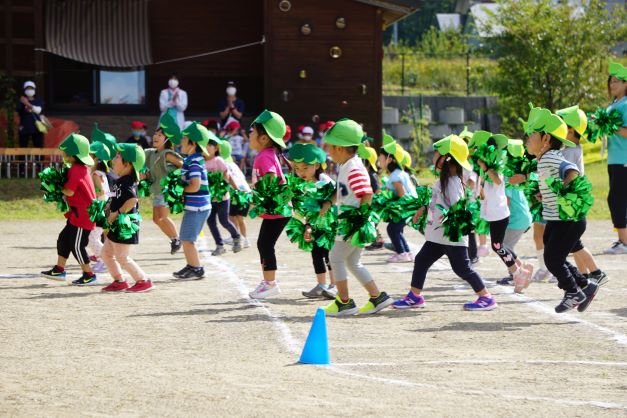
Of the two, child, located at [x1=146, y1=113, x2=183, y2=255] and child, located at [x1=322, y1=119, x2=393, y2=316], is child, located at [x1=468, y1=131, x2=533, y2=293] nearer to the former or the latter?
child, located at [x1=322, y1=119, x2=393, y2=316]

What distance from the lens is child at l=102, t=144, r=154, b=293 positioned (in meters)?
12.6

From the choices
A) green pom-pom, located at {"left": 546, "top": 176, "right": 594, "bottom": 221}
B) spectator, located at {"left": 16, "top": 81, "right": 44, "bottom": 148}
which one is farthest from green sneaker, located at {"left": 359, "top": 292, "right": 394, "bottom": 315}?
spectator, located at {"left": 16, "top": 81, "right": 44, "bottom": 148}

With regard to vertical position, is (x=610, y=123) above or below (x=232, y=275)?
above

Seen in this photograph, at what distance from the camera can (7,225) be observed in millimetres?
20672

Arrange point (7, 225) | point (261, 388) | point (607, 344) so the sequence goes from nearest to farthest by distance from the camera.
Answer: point (261, 388)
point (607, 344)
point (7, 225)

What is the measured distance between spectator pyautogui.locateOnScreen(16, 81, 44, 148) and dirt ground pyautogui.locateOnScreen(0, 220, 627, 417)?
1196 centimetres

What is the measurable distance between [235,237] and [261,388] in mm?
8722

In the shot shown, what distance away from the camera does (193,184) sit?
13.4 metres

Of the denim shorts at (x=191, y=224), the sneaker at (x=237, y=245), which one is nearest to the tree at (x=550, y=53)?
the sneaker at (x=237, y=245)

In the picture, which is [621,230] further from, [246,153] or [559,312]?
[246,153]

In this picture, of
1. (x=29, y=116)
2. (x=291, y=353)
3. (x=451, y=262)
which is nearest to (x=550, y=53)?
(x=29, y=116)

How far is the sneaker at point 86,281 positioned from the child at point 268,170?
2.04 m

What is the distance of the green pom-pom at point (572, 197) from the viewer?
10.7 metres

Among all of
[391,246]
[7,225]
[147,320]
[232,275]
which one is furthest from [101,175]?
[7,225]
